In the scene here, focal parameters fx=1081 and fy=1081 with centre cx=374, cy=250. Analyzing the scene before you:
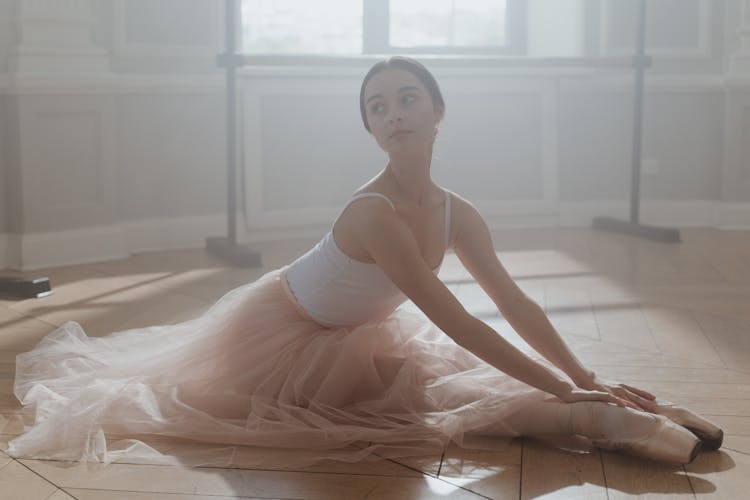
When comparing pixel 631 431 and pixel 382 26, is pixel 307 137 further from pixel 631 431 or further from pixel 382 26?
pixel 631 431

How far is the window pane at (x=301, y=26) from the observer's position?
473cm

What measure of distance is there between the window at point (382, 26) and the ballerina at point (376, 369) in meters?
2.74

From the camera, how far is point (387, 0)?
16.1 ft

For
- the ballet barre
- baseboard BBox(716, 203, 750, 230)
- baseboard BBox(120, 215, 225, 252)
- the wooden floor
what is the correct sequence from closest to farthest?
the wooden floor, the ballet barre, baseboard BBox(120, 215, 225, 252), baseboard BBox(716, 203, 750, 230)

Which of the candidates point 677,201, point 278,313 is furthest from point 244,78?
point 278,313

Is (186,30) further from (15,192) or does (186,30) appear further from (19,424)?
(19,424)

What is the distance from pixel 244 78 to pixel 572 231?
1540 millimetres

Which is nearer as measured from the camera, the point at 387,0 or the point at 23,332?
the point at 23,332

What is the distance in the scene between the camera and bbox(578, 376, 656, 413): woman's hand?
6.11 feet

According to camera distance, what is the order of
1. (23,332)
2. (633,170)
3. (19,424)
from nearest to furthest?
1. (19,424)
2. (23,332)
3. (633,170)

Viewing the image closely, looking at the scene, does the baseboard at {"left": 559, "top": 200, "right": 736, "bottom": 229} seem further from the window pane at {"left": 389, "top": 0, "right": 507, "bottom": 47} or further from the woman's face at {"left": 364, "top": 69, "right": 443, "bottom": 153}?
the woman's face at {"left": 364, "top": 69, "right": 443, "bottom": 153}

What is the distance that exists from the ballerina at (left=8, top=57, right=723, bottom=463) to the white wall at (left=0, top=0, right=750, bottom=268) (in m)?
1.75

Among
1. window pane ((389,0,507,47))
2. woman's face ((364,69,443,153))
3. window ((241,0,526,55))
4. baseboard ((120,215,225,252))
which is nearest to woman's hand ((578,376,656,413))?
woman's face ((364,69,443,153))

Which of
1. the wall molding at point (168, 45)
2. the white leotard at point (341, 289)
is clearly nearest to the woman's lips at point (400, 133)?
the white leotard at point (341, 289)
